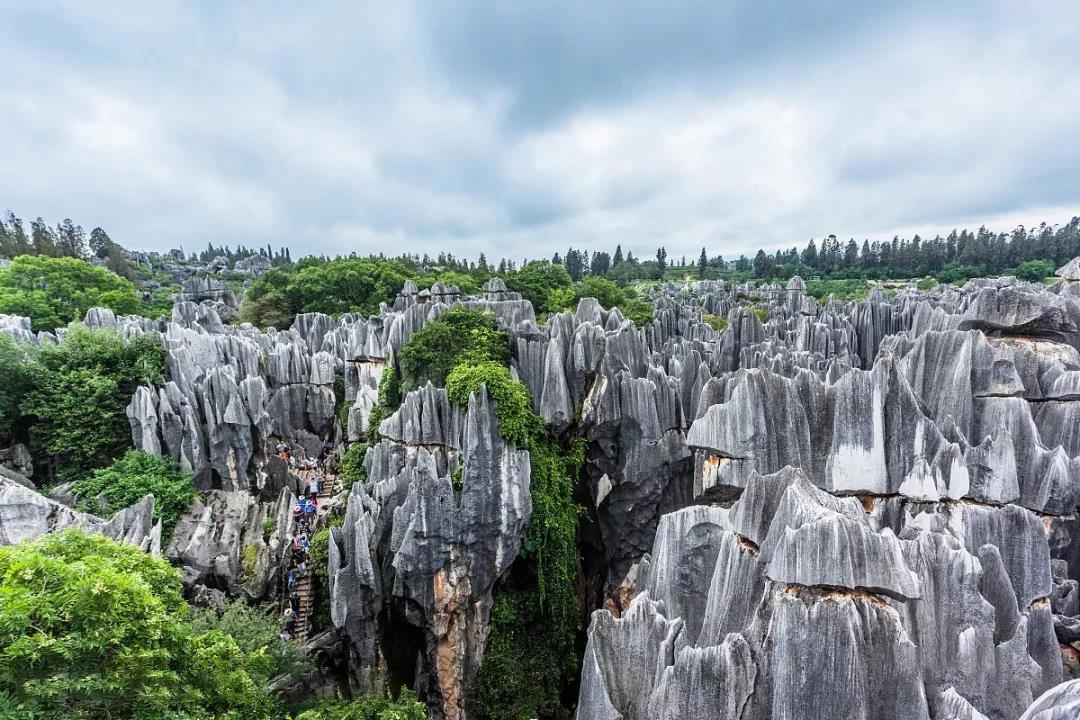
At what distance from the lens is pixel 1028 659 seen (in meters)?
7.36

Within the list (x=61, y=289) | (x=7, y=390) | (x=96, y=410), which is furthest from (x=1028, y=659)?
(x=61, y=289)

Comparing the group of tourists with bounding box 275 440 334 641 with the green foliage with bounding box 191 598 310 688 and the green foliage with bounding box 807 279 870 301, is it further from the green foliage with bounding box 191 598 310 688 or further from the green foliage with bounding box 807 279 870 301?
the green foliage with bounding box 807 279 870 301

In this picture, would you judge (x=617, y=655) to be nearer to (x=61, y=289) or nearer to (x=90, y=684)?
(x=90, y=684)

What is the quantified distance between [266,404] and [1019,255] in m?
118

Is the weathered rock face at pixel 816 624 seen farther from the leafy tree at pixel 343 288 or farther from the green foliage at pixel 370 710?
the leafy tree at pixel 343 288

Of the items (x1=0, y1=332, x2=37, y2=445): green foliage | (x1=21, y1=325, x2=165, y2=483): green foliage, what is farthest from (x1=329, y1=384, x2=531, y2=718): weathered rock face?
(x1=0, y1=332, x2=37, y2=445): green foliage

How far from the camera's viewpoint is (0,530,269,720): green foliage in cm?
589

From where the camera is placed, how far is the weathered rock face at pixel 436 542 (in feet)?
46.0

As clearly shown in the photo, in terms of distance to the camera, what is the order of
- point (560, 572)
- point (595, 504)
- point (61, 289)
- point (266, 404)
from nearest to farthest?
1. point (560, 572)
2. point (595, 504)
3. point (266, 404)
4. point (61, 289)

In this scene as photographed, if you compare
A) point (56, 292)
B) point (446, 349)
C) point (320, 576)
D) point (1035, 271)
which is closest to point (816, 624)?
point (446, 349)

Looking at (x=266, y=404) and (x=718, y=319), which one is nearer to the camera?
(x=266, y=404)

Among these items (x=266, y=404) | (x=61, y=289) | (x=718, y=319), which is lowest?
(x=266, y=404)

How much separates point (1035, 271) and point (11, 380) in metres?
110

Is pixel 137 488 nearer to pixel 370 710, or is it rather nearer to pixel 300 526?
pixel 300 526
